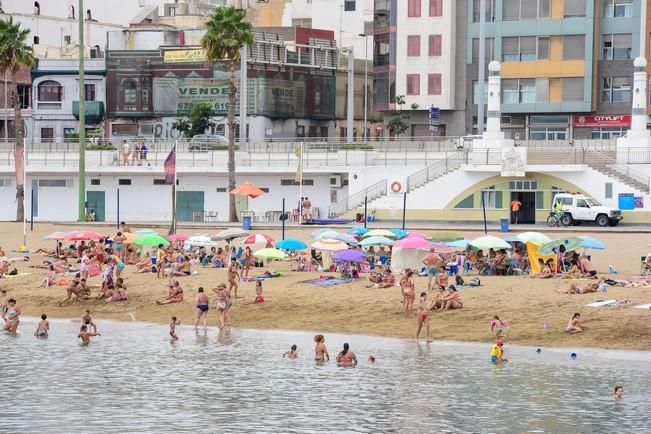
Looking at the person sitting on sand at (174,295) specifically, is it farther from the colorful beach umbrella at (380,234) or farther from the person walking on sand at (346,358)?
the person walking on sand at (346,358)

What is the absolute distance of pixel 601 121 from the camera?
Result: 83.8 meters

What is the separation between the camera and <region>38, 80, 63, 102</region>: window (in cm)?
9475

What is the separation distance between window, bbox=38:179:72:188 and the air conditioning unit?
50.1 feet

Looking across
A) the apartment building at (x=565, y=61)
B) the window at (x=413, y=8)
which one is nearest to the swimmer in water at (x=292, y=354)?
the apartment building at (x=565, y=61)

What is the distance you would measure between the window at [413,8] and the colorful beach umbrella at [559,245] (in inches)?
1820

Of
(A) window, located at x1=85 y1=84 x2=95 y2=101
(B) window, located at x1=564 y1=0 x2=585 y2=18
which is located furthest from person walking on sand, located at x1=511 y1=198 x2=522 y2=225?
(A) window, located at x1=85 y1=84 x2=95 y2=101

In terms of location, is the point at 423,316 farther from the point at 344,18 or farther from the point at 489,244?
the point at 344,18

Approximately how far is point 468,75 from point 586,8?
930cm

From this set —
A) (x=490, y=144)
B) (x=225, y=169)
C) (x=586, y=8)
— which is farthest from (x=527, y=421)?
(x=586, y=8)

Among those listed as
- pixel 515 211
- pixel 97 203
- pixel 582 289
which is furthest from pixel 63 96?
pixel 582 289

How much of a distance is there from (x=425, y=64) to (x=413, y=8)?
12.2 ft

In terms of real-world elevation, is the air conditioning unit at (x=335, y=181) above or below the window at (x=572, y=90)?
below

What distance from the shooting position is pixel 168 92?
9100 cm

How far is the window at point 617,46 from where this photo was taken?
82.6 m
